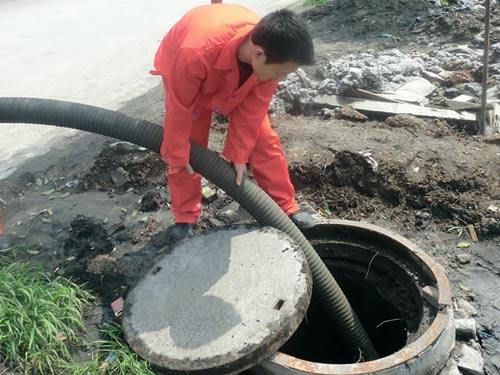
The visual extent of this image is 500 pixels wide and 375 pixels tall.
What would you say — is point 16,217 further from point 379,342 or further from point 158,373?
point 379,342

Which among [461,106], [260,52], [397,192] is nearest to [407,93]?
[461,106]

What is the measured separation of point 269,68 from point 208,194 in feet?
5.95

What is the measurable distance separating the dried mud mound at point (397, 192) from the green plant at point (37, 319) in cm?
203

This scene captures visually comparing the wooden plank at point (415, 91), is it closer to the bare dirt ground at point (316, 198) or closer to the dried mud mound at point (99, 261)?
the bare dirt ground at point (316, 198)

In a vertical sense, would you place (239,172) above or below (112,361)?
above

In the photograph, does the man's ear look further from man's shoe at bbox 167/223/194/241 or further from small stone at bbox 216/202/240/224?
small stone at bbox 216/202/240/224

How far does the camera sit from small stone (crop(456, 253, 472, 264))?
3445 mm

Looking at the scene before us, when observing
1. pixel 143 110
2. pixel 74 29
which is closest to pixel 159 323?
pixel 143 110

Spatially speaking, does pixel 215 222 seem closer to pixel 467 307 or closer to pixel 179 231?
pixel 179 231

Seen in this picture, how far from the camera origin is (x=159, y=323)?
2658 mm

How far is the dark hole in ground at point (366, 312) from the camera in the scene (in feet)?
10.9

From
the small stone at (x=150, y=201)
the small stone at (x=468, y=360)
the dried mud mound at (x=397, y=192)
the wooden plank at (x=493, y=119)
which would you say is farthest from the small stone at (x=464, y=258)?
the small stone at (x=150, y=201)

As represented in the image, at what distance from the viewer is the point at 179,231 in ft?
11.5

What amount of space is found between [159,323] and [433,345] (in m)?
1.45
